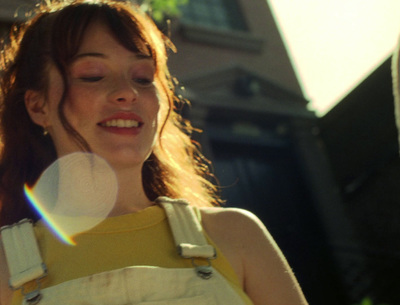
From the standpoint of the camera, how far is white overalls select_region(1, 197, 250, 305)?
1426 mm

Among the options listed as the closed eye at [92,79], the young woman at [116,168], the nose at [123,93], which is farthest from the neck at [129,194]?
the closed eye at [92,79]

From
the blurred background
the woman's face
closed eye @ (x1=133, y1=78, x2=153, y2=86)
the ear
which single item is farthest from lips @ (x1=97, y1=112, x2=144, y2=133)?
the blurred background

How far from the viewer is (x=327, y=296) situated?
27.9 ft

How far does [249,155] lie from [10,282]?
25.8 feet

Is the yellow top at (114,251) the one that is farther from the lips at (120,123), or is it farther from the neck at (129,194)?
the lips at (120,123)

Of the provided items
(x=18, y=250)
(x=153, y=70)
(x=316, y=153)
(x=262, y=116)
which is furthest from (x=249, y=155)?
(x=18, y=250)

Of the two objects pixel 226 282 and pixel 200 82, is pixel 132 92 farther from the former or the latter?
pixel 200 82

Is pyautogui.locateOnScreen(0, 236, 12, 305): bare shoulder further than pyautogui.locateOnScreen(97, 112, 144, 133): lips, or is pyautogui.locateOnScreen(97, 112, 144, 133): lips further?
pyautogui.locateOnScreen(97, 112, 144, 133): lips

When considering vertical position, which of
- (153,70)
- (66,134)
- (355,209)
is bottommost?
(355,209)

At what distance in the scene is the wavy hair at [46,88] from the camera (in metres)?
1.98

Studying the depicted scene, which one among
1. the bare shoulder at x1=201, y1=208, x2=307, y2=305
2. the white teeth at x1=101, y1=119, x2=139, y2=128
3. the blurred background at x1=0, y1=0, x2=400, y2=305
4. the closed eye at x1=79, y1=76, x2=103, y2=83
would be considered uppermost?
the closed eye at x1=79, y1=76, x2=103, y2=83

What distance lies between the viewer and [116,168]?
1.87 meters

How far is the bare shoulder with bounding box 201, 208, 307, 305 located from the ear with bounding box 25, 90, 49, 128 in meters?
0.80

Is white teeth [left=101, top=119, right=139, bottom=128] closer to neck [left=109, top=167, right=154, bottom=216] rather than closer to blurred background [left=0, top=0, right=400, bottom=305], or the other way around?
neck [left=109, top=167, right=154, bottom=216]
